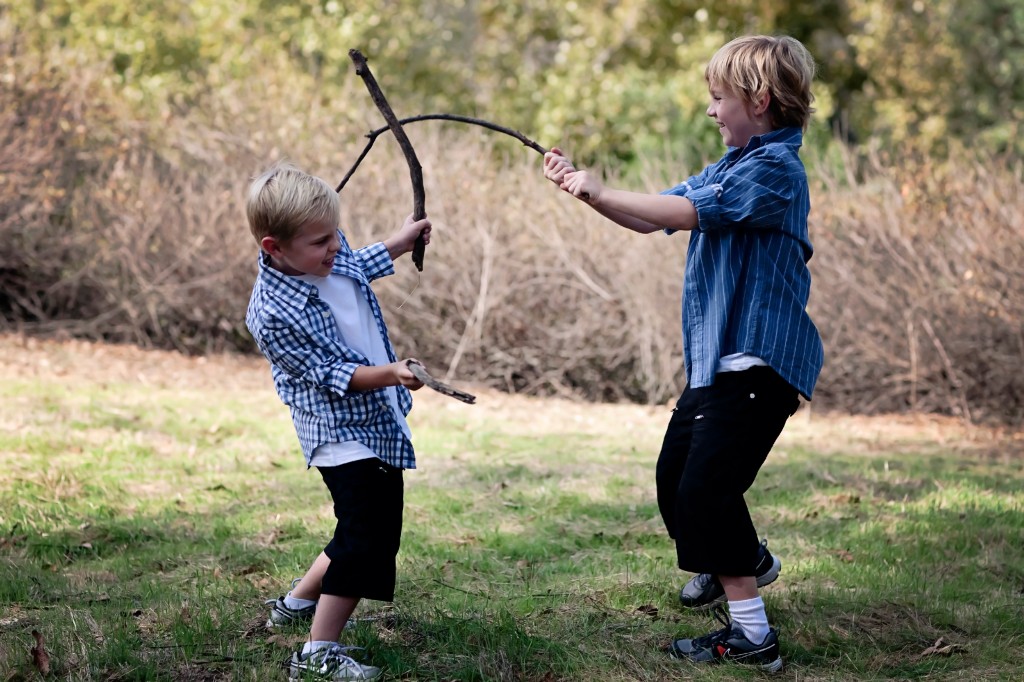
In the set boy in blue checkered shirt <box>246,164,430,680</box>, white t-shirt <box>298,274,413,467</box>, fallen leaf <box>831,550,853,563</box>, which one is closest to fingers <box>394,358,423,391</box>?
boy in blue checkered shirt <box>246,164,430,680</box>

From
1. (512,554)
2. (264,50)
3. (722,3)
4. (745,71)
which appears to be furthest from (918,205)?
(722,3)

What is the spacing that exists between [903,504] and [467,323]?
13.2 ft

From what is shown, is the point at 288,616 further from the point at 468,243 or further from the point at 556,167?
the point at 468,243

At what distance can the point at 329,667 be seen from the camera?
9.91 ft

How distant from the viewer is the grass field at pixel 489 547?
3.30 meters

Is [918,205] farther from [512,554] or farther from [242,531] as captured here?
[242,531]

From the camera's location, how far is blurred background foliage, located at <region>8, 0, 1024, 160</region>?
43.4ft

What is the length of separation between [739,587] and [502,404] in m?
5.26

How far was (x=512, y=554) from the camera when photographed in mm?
4531

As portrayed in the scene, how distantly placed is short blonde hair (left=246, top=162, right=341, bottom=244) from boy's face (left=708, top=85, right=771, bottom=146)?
108 cm

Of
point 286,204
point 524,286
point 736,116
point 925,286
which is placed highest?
point 736,116

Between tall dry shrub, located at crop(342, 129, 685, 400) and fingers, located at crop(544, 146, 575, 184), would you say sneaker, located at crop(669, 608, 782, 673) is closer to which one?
fingers, located at crop(544, 146, 575, 184)

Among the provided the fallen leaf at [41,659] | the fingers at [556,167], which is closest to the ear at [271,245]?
the fingers at [556,167]

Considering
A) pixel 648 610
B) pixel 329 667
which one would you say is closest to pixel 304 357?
pixel 329 667
